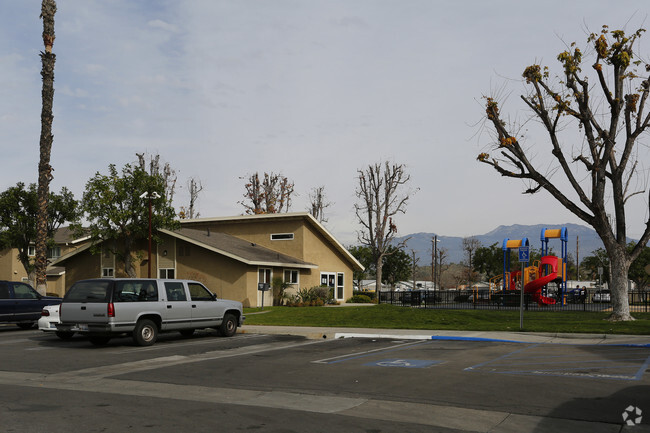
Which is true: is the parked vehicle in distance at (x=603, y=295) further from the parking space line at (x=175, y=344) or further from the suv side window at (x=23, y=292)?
the suv side window at (x=23, y=292)

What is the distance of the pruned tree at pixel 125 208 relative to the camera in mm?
34844

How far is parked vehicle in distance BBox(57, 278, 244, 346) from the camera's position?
1588 cm

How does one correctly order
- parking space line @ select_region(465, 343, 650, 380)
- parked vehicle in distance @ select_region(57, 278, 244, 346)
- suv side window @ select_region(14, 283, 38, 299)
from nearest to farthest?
1. parking space line @ select_region(465, 343, 650, 380)
2. parked vehicle in distance @ select_region(57, 278, 244, 346)
3. suv side window @ select_region(14, 283, 38, 299)

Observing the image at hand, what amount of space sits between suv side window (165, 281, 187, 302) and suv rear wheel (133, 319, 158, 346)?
92cm

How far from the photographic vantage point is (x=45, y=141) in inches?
1180

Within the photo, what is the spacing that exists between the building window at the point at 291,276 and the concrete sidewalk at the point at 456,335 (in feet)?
54.3

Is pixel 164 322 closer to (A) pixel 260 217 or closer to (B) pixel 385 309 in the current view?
(B) pixel 385 309

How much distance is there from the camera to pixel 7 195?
39.4m

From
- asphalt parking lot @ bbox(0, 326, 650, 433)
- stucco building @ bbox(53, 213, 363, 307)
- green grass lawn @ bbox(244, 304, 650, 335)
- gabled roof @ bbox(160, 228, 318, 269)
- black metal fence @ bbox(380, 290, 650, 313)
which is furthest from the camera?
black metal fence @ bbox(380, 290, 650, 313)

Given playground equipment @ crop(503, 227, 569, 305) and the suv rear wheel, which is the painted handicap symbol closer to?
the suv rear wheel

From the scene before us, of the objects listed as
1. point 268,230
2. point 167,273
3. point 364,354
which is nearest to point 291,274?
point 268,230

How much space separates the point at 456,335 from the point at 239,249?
66.2 feet

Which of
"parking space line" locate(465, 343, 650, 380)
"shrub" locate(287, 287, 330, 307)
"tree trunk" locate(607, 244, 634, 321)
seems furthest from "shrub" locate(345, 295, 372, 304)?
"parking space line" locate(465, 343, 650, 380)

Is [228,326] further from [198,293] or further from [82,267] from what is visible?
[82,267]
